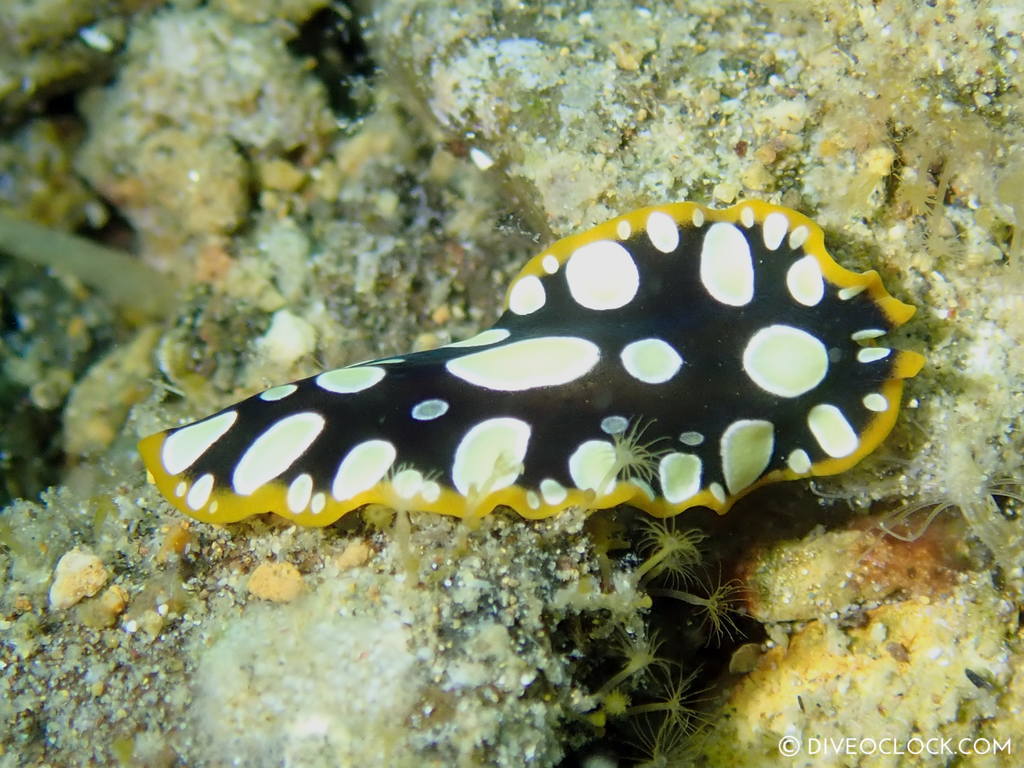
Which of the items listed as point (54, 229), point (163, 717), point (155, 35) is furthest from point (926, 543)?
point (54, 229)

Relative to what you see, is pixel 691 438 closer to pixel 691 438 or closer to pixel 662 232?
pixel 691 438

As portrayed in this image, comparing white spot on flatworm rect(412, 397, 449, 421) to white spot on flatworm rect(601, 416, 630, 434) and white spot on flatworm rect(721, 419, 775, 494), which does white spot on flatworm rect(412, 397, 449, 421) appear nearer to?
white spot on flatworm rect(601, 416, 630, 434)

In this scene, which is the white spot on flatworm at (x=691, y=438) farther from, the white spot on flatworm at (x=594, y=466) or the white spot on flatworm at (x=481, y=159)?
the white spot on flatworm at (x=481, y=159)

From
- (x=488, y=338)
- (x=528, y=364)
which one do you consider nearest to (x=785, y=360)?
(x=528, y=364)

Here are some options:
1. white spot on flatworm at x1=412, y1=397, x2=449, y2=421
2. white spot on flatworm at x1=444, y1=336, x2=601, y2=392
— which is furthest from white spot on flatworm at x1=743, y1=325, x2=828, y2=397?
white spot on flatworm at x1=412, y1=397, x2=449, y2=421

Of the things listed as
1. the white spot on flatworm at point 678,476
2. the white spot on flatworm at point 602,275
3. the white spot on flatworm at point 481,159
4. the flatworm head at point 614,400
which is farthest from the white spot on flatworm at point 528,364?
the white spot on flatworm at point 481,159
